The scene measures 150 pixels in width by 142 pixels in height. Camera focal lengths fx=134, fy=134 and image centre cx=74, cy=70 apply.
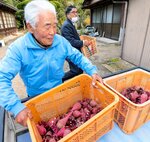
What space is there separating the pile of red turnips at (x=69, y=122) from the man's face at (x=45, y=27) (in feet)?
2.15

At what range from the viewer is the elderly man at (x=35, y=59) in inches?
34.2

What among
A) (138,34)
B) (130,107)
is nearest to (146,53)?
(138,34)

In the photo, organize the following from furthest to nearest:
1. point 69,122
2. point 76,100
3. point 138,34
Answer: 1. point 138,34
2. point 76,100
3. point 69,122

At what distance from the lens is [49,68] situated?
1264mm

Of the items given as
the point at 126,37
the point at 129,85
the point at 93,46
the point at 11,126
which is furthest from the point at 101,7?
the point at 11,126

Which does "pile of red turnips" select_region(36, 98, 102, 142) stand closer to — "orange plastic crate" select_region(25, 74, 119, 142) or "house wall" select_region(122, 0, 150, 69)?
"orange plastic crate" select_region(25, 74, 119, 142)

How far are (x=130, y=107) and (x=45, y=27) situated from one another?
33.8 inches

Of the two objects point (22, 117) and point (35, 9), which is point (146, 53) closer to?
point (35, 9)

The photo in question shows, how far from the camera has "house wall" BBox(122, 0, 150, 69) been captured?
13.2ft

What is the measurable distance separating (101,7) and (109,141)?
11450mm

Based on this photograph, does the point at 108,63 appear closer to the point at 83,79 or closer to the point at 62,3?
the point at 83,79

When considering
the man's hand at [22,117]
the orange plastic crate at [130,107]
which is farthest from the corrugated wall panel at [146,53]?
the man's hand at [22,117]

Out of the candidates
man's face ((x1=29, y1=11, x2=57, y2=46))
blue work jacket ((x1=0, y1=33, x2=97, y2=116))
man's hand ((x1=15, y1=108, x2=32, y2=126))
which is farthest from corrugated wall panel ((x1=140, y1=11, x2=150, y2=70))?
man's hand ((x1=15, y1=108, x2=32, y2=126))

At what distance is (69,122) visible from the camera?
113 centimetres
